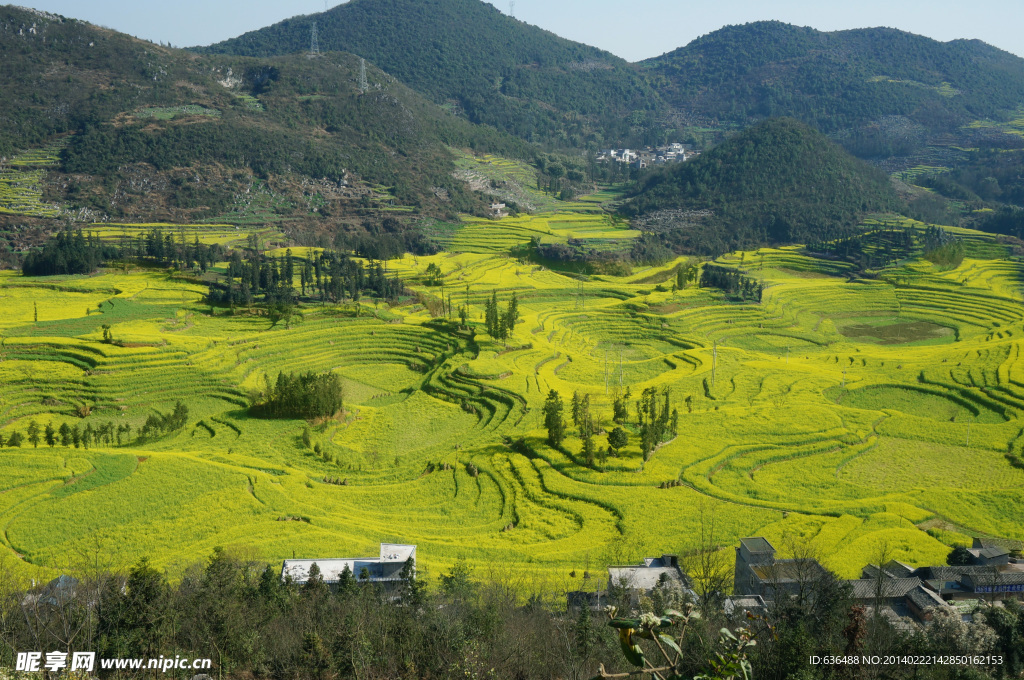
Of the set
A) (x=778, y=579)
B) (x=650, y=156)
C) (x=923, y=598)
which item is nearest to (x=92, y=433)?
(x=778, y=579)

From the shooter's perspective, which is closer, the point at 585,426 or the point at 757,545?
the point at 757,545

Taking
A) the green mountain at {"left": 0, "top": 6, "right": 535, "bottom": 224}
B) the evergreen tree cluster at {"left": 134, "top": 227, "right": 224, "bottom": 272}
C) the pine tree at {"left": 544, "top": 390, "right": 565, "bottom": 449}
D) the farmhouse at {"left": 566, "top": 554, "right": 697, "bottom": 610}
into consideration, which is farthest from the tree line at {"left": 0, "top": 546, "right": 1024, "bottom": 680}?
the green mountain at {"left": 0, "top": 6, "right": 535, "bottom": 224}

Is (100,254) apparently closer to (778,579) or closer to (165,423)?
(165,423)

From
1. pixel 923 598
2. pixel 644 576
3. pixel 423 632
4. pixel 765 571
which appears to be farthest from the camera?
pixel 644 576

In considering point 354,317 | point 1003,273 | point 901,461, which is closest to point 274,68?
point 354,317

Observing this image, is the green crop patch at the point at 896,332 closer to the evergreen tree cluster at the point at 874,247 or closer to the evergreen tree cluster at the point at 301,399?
the evergreen tree cluster at the point at 874,247

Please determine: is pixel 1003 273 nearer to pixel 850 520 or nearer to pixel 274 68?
pixel 850 520

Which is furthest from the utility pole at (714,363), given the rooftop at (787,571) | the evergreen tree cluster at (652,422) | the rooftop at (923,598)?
the rooftop at (923,598)
